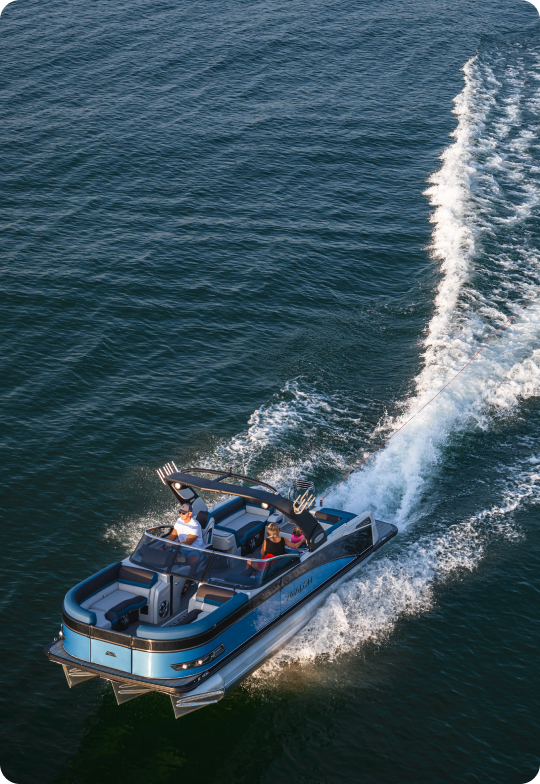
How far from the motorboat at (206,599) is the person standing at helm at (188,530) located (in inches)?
19.7

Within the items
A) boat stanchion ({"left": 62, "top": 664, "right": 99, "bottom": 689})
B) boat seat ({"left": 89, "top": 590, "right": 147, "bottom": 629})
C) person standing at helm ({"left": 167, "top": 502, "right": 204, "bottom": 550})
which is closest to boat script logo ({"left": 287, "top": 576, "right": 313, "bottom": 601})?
person standing at helm ({"left": 167, "top": 502, "right": 204, "bottom": 550})

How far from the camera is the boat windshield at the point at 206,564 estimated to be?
58.1 ft

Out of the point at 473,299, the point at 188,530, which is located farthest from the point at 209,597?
the point at 473,299

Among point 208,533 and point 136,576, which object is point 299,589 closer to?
point 208,533

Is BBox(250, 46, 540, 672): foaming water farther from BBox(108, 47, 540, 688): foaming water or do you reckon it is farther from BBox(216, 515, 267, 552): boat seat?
BBox(216, 515, 267, 552): boat seat

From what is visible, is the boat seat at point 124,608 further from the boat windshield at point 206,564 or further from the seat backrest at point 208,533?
the seat backrest at point 208,533

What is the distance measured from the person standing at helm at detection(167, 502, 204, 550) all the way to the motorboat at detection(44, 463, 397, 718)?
1.64 ft

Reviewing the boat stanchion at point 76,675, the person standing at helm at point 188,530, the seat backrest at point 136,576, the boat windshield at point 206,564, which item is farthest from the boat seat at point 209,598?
the boat stanchion at point 76,675

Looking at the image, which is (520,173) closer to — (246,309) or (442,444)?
(246,309)

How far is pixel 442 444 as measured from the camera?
2566 cm

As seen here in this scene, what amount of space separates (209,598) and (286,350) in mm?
14651

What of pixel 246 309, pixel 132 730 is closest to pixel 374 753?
pixel 132 730

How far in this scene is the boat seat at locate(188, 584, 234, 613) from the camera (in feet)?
56.3

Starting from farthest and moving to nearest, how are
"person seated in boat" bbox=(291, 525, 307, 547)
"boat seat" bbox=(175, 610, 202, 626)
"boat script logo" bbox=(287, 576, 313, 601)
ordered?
1. "person seated in boat" bbox=(291, 525, 307, 547)
2. "boat script logo" bbox=(287, 576, 313, 601)
3. "boat seat" bbox=(175, 610, 202, 626)
